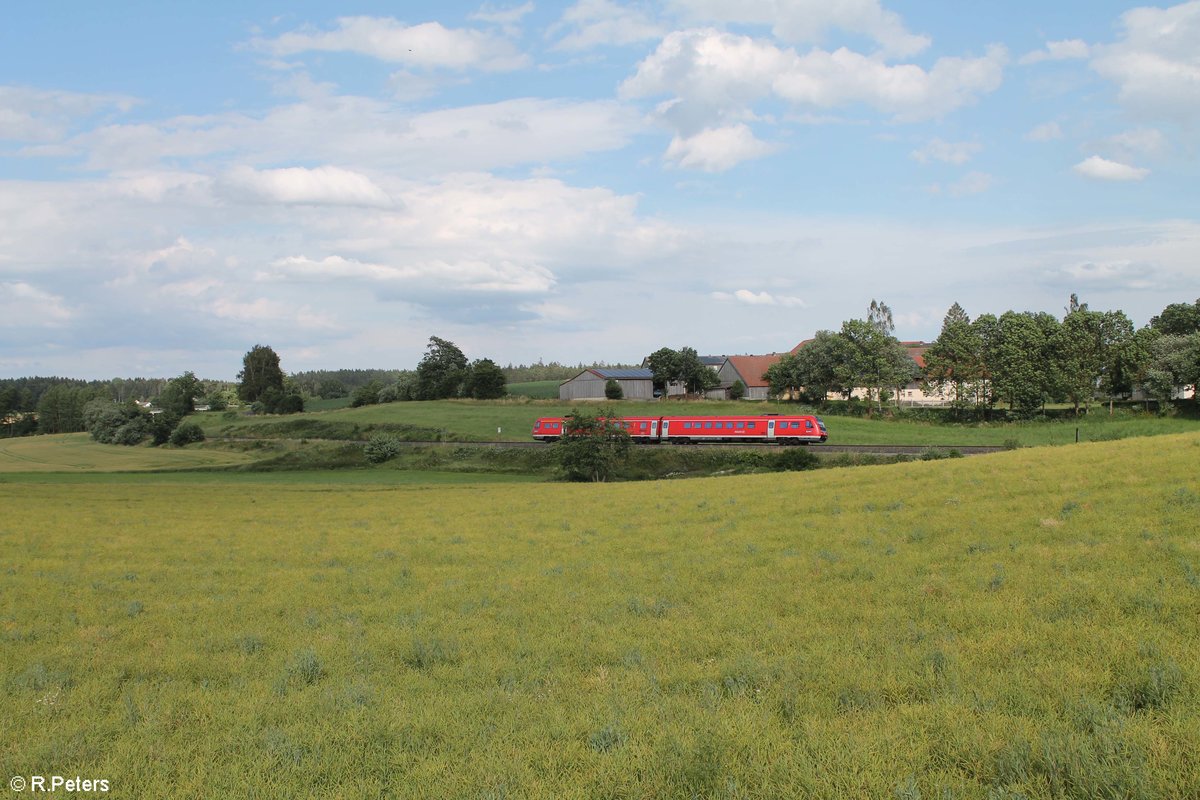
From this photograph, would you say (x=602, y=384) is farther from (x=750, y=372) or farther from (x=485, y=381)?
(x=750, y=372)

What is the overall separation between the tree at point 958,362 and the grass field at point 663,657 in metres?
64.5

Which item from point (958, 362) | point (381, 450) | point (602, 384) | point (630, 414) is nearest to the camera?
point (381, 450)

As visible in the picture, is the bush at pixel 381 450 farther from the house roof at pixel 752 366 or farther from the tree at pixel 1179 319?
the tree at pixel 1179 319

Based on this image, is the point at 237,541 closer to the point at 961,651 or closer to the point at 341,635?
the point at 341,635

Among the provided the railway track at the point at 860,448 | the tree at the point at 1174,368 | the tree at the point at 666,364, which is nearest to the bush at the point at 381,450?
the railway track at the point at 860,448

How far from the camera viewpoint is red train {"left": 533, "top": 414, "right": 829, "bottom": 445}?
60.4 m

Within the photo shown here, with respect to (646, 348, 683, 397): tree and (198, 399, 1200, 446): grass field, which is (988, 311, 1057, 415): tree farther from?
(646, 348, 683, 397): tree

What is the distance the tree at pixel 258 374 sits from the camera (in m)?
151

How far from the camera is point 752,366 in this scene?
12294 centimetres

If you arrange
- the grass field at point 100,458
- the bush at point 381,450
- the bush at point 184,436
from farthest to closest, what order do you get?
the bush at point 184,436 < the grass field at point 100,458 < the bush at point 381,450

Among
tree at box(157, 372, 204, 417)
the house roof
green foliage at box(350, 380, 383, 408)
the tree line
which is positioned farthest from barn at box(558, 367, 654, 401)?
tree at box(157, 372, 204, 417)

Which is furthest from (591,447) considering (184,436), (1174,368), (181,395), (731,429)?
(181,395)

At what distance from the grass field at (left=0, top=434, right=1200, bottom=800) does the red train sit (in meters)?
41.9

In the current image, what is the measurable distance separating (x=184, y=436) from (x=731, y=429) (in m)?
72.3
